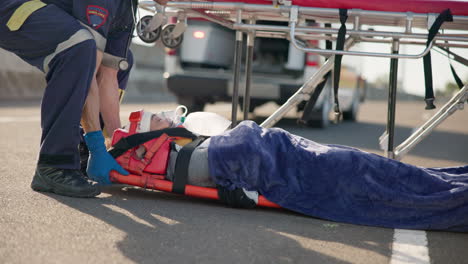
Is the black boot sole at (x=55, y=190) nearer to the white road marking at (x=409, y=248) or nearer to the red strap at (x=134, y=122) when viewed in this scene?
the red strap at (x=134, y=122)

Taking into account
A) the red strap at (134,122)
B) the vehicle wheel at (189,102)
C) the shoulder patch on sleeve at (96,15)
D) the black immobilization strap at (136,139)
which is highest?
the shoulder patch on sleeve at (96,15)

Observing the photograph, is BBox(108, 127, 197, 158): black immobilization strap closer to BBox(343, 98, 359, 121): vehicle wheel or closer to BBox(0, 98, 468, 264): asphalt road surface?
BBox(0, 98, 468, 264): asphalt road surface

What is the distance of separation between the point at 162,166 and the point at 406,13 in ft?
5.38

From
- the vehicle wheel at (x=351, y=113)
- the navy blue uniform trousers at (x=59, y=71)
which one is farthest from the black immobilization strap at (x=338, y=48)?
the vehicle wheel at (x=351, y=113)

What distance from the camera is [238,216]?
9.54ft

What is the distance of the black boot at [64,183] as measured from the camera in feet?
10.00

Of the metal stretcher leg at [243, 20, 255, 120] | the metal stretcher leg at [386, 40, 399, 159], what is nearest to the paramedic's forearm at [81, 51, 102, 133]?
the metal stretcher leg at [243, 20, 255, 120]

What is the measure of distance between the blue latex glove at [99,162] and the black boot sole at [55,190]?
9 cm

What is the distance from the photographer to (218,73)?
883 centimetres

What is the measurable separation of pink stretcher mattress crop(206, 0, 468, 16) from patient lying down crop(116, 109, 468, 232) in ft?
2.86

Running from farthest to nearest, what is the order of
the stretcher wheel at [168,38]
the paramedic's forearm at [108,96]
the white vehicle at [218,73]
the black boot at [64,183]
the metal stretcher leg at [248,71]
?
1. the white vehicle at [218,73]
2. the stretcher wheel at [168,38]
3. the metal stretcher leg at [248,71]
4. the paramedic's forearm at [108,96]
5. the black boot at [64,183]

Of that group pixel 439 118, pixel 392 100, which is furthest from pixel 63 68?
pixel 439 118

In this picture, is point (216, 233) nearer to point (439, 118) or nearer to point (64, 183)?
point (64, 183)

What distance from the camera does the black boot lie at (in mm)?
3047
